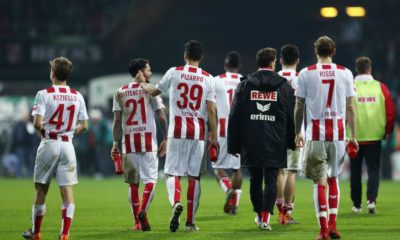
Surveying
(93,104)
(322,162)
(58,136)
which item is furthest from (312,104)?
(93,104)

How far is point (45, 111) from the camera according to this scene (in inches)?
549

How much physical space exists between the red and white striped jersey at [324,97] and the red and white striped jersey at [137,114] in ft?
7.56

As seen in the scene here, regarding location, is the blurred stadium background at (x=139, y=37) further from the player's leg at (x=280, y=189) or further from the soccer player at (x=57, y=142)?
the soccer player at (x=57, y=142)

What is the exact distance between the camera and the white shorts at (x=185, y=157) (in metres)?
15.4

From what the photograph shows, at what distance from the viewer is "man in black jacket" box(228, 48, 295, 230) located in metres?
15.1

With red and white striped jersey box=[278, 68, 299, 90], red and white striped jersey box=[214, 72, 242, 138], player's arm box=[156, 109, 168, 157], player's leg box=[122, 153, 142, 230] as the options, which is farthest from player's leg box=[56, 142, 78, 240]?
red and white striped jersey box=[214, 72, 242, 138]

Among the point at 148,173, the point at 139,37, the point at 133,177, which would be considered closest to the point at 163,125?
the point at 148,173

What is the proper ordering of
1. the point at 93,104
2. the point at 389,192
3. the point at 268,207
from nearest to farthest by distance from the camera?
the point at 268,207, the point at 389,192, the point at 93,104

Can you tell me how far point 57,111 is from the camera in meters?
13.9

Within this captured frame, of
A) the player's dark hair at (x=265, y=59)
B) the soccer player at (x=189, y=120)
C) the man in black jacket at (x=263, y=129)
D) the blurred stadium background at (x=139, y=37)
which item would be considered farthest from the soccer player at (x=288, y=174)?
the blurred stadium background at (x=139, y=37)

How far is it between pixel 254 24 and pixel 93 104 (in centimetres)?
633

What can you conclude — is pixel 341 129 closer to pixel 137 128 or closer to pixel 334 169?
pixel 334 169

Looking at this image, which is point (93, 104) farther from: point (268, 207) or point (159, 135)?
point (268, 207)

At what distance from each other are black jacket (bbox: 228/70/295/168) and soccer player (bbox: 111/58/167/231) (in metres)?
1.04
